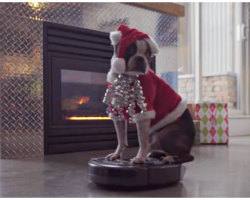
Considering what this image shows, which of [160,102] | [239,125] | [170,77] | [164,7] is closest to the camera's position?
[160,102]

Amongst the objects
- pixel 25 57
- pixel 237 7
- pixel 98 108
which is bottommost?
pixel 98 108

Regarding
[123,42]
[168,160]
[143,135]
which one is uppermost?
[123,42]

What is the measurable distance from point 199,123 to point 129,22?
1122 millimetres

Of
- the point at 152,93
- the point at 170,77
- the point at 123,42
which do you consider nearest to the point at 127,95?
the point at 152,93

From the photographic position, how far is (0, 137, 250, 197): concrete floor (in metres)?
1.35

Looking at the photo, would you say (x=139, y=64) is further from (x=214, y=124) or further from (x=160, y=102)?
(x=214, y=124)

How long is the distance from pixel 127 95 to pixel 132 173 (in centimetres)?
30

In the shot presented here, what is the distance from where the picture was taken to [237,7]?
4.81 meters

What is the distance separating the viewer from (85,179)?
1.63m

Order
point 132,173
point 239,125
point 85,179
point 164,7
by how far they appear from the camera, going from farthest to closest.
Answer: point 239,125, point 164,7, point 85,179, point 132,173

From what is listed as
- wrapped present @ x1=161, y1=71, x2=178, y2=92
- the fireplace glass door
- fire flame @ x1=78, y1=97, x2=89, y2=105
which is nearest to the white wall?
wrapped present @ x1=161, y1=71, x2=178, y2=92

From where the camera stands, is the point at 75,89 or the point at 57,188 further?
the point at 75,89

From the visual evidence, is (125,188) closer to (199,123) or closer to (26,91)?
(26,91)

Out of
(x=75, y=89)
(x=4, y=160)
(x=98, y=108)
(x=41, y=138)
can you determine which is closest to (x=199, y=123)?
(x=98, y=108)
